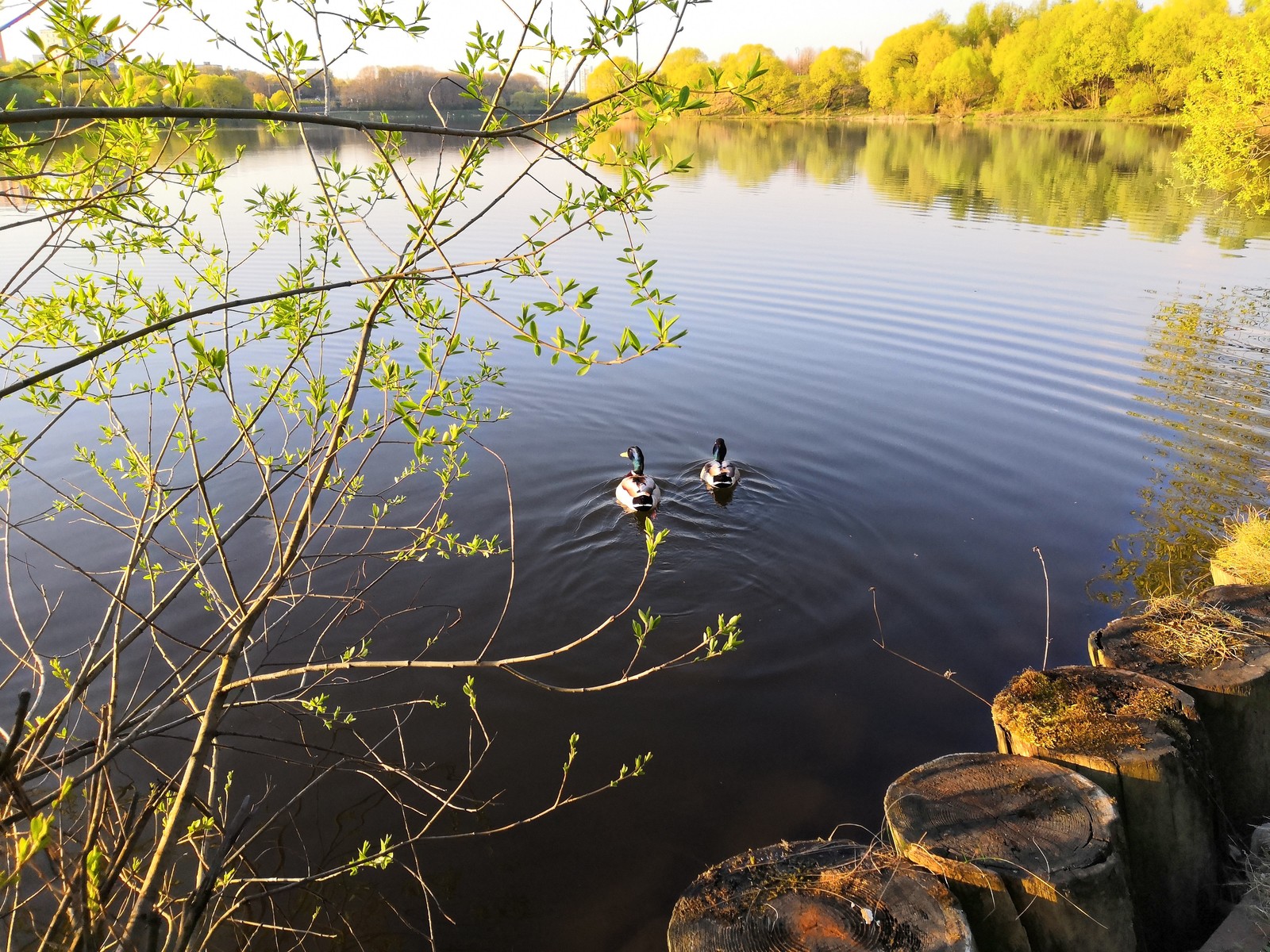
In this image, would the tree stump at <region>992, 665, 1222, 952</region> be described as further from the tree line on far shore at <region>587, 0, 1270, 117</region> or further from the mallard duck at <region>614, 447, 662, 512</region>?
the tree line on far shore at <region>587, 0, 1270, 117</region>

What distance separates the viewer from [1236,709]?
4.73 metres

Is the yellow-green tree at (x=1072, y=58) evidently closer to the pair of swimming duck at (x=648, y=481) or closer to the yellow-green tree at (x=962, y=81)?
the yellow-green tree at (x=962, y=81)

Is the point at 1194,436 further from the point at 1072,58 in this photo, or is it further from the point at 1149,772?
the point at 1072,58

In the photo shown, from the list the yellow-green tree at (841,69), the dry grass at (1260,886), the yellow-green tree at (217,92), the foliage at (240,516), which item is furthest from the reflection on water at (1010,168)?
the yellow-green tree at (841,69)

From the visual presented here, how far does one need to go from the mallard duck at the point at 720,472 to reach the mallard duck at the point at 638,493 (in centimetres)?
76

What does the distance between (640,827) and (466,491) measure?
5.50m

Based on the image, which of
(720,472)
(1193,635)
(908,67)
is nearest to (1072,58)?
(908,67)

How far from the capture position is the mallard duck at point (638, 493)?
31.2 feet

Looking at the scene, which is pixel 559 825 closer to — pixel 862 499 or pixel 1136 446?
pixel 862 499

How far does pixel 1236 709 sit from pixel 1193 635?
51cm

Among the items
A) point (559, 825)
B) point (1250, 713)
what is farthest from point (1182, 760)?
point (559, 825)

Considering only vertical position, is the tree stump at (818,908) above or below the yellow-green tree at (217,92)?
below

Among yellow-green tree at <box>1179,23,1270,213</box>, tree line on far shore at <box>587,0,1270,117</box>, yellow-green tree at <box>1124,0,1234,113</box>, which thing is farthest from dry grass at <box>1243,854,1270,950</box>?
yellow-green tree at <box>1124,0,1234,113</box>

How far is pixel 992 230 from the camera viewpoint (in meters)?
24.8
